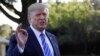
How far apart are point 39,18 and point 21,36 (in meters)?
0.36

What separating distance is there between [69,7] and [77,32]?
6.35 metres

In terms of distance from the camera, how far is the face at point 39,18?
3.50 metres

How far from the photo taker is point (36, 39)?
3.59 m

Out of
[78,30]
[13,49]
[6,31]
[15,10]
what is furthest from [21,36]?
[78,30]

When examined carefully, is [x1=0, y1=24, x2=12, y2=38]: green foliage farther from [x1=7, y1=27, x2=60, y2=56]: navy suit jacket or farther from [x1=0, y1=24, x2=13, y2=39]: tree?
[x1=7, y1=27, x2=60, y2=56]: navy suit jacket

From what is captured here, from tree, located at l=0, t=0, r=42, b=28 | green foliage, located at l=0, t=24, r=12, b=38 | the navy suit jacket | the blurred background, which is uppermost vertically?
the navy suit jacket

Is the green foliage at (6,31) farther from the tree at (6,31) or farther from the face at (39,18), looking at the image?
the face at (39,18)

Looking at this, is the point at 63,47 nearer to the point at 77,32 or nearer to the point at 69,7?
the point at 77,32

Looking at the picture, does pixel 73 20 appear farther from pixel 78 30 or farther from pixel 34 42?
pixel 34 42

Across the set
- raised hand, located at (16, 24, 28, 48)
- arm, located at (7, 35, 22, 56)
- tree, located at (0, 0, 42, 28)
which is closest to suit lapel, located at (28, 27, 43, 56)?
arm, located at (7, 35, 22, 56)

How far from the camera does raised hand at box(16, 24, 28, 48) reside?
318cm

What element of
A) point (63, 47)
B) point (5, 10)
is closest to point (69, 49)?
point (63, 47)

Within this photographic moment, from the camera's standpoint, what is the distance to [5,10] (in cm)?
1262

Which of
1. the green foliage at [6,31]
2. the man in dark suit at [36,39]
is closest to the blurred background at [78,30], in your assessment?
the green foliage at [6,31]
